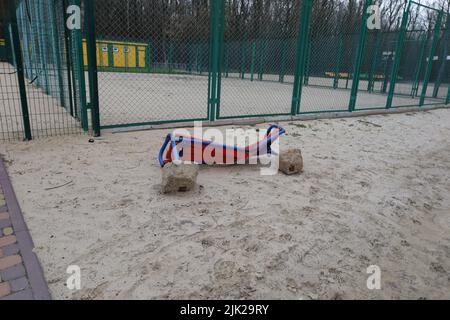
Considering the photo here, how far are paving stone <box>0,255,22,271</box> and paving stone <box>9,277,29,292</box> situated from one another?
172mm

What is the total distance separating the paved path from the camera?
1842 millimetres

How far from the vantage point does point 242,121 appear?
6422 mm

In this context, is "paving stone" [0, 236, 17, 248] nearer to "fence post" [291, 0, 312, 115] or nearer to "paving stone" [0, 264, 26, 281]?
"paving stone" [0, 264, 26, 281]

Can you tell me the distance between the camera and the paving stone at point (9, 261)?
2.05 metres

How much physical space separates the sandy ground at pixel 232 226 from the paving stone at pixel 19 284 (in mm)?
121

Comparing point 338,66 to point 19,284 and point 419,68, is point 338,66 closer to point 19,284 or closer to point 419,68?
point 419,68

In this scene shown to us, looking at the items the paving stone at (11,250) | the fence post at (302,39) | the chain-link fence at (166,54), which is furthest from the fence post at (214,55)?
the paving stone at (11,250)

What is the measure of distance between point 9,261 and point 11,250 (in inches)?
5.0

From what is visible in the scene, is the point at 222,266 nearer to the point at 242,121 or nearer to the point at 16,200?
the point at 16,200

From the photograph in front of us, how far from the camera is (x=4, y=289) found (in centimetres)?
186

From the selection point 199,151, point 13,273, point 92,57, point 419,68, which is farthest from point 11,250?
point 419,68

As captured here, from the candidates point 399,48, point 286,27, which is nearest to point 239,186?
point 286,27

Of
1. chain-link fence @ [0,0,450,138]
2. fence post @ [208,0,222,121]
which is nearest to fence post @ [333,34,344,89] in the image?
Answer: chain-link fence @ [0,0,450,138]
